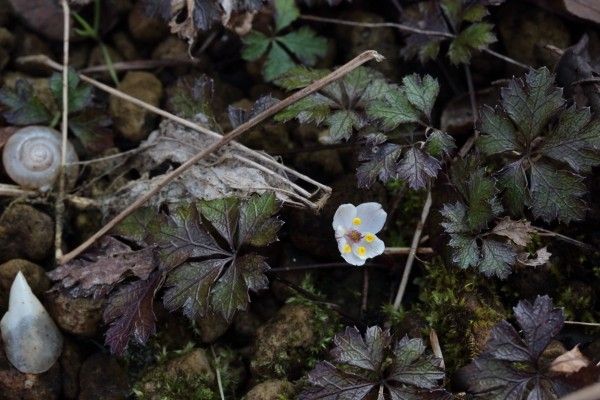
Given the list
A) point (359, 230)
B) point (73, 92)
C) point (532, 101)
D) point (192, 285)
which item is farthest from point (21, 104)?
point (532, 101)

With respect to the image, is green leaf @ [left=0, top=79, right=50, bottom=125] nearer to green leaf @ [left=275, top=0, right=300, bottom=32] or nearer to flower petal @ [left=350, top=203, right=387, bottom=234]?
green leaf @ [left=275, top=0, right=300, bottom=32]

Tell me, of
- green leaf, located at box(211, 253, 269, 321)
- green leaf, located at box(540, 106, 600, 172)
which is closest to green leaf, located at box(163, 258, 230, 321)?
green leaf, located at box(211, 253, 269, 321)

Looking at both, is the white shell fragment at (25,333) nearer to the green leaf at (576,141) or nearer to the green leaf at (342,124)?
the green leaf at (342,124)

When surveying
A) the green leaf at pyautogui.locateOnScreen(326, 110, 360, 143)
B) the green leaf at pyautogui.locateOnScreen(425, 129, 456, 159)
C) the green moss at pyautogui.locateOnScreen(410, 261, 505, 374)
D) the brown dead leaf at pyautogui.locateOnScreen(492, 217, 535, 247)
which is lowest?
the green moss at pyautogui.locateOnScreen(410, 261, 505, 374)

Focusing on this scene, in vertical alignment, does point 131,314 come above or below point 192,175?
below

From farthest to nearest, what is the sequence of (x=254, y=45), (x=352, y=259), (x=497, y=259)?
(x=254, y=45) → (x=352, y=259) → (x=497, y=259)

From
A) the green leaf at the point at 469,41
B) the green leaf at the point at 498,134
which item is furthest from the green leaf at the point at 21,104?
the green leaf at the point at 498,134

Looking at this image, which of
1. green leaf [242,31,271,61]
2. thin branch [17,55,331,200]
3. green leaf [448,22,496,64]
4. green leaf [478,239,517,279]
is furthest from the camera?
green leaf [242,31,271,61]

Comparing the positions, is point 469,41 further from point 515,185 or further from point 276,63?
point 276,63
